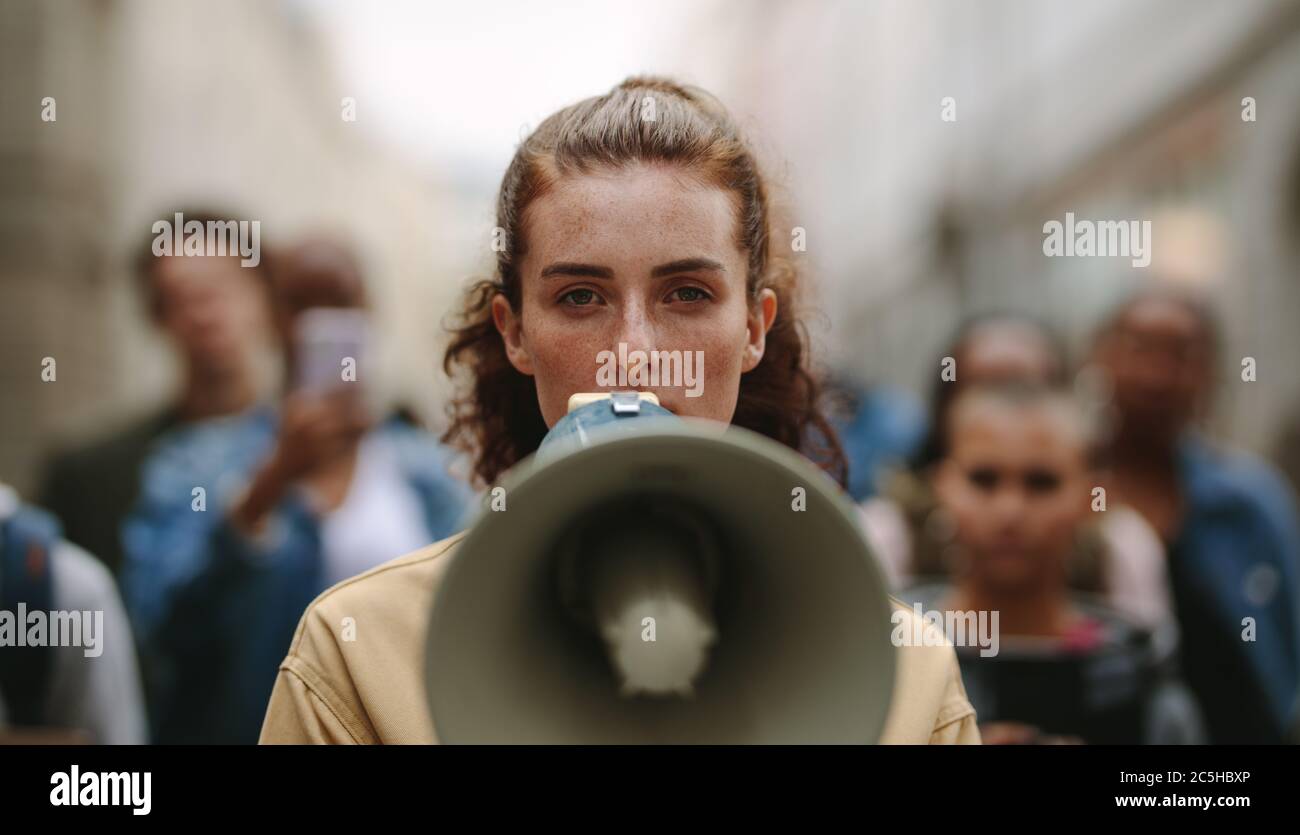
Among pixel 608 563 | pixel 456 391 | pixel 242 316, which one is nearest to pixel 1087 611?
pixel 456 391

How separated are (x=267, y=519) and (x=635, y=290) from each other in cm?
206

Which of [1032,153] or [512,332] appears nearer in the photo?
[512,332]

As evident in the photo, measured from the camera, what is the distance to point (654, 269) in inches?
73.4

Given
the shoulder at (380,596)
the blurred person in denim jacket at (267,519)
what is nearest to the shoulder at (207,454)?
the blurred person in denim jacket at (267,519)

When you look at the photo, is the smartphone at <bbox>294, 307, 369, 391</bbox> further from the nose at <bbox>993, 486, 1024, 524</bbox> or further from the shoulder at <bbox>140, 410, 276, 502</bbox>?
the nose at <bbox>993, 486, 1024, 524</bbox>

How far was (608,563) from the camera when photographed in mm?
1636

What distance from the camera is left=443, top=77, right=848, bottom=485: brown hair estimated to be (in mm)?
1938

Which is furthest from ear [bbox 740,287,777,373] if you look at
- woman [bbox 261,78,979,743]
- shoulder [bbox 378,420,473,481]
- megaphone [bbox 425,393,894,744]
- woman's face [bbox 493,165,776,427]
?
shoulder [bbox 378,420,473,481]

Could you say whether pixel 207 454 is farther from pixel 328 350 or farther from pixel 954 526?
pixel 954 526

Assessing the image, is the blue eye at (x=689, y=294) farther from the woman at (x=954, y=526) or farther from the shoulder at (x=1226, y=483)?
the shoulder at (x=1226, y=483)

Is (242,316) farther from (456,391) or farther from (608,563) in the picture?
(608,563)

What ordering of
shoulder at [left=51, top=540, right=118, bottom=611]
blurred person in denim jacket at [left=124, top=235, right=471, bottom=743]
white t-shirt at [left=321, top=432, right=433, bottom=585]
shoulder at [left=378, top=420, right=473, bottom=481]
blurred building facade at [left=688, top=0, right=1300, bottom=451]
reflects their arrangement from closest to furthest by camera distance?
shoulder at [left=51, top=540, right=118, bottom=611]
blurred person in denim jacket at [left=124, top=235, right=471, bottom=743]
white t-shirt at [left=321, top=432, right=433, bottom=585]
shoulder at [left=378, top=420, right=473, bottom=481]
blurred building facade at [left=688, top=0, right=1300, bottom=451]

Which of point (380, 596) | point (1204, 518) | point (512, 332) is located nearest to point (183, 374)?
point (512, 332)
